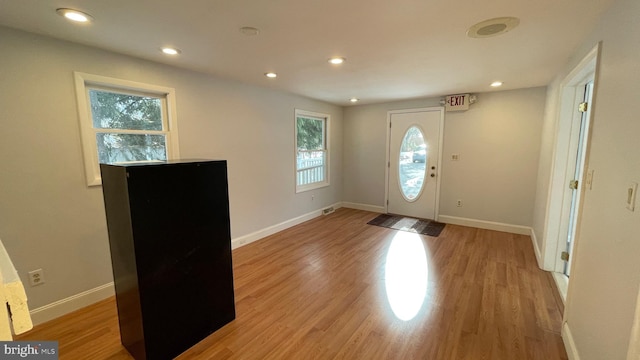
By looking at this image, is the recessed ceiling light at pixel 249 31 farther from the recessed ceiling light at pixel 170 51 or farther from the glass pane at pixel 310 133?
the glass pane at pixel 310 133

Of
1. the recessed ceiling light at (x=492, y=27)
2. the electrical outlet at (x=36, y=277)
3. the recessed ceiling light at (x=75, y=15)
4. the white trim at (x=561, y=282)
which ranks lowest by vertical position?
the white trim at (x=561, y=282)

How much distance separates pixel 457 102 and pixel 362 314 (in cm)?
385

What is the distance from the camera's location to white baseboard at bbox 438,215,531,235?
167 inches

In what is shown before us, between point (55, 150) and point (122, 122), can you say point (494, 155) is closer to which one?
point (122, 122)

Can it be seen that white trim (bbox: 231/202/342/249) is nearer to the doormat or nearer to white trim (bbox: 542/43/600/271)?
the doormat

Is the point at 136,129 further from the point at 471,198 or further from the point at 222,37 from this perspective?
the point at 471,198

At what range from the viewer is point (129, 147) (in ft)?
8.80

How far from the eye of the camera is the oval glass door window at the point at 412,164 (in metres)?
5.05

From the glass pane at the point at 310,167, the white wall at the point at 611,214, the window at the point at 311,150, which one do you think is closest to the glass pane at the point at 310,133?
the window at the point at 311,150

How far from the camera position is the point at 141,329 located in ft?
5.66

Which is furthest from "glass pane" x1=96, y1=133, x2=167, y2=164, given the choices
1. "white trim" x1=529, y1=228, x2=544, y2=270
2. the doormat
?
"white trim" x1=529, y1=228, x2=544, y2=270

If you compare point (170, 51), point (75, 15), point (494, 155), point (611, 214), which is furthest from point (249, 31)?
point (494, 155)

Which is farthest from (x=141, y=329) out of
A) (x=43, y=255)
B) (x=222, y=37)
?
(x=222, y=37)

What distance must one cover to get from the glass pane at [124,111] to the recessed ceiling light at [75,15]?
0.80 meters
